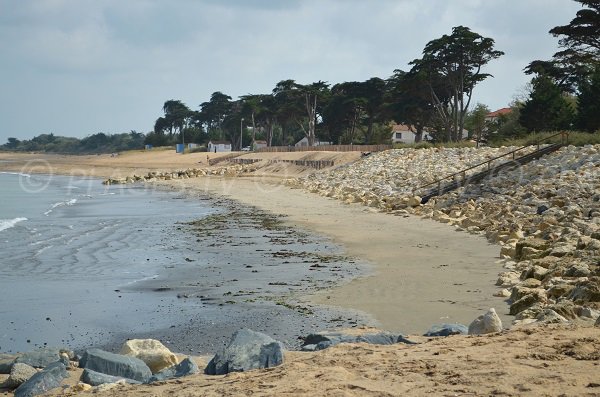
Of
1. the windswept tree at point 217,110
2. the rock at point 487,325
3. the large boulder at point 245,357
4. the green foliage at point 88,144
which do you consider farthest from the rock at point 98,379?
the green foliage at point 88,144

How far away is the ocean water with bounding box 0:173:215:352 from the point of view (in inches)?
346

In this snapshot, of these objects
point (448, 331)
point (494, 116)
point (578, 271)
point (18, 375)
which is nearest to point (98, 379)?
point (18, 375)

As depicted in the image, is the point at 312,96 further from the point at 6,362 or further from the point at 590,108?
the point at 6,362

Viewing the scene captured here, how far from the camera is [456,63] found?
5297 centimetres

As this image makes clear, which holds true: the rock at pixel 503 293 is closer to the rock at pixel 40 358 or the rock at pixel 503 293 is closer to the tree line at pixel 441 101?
the rock at pixel 40 358

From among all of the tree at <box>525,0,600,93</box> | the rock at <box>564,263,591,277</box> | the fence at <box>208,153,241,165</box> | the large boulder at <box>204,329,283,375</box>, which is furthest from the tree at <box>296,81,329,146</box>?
the large boulder at <box>204,329,283,375</box>

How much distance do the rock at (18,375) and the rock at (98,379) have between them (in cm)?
53

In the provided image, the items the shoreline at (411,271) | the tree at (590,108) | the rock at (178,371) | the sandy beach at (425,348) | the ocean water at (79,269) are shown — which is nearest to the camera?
the sandy beach at (425,348)

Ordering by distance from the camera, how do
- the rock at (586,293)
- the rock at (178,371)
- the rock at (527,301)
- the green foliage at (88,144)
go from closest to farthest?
the rock at (178,371) < the rock at (586,293) < the rock at (527,301) < the green foliage at (88,144)

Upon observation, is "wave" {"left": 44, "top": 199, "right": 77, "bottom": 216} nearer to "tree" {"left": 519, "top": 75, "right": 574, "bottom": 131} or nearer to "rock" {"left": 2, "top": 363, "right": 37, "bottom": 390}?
"rock" {"left": 2, "top": 363, "right": 37, "bottom": 390}

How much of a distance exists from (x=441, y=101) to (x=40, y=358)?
54808 millimetres

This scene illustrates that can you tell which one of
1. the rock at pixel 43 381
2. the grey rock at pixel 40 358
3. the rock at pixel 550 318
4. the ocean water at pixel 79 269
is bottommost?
the ocean water at pixel 79 269

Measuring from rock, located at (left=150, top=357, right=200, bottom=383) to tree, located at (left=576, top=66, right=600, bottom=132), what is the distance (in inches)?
1242

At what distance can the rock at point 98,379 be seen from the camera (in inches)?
231
